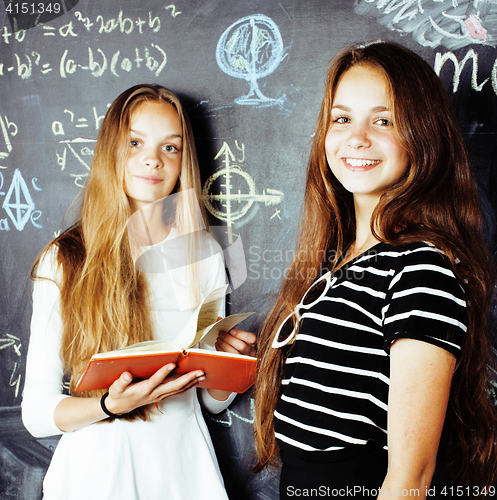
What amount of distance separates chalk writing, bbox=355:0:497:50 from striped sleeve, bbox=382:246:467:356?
3.22 ft

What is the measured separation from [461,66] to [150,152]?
1.12 metres

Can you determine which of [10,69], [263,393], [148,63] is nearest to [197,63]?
[148,63]

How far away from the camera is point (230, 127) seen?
1.71 meters

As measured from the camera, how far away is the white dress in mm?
1352

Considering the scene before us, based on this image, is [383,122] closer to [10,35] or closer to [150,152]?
[150,152]

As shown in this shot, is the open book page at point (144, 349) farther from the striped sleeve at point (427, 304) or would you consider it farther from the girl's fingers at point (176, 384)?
the striped sleeve at point (427, 304)

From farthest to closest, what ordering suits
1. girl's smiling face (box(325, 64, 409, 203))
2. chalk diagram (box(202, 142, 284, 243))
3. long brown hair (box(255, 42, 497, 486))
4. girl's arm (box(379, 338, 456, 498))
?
1. chalk diagram (box(202, 142, 284, 243))
2. girl's smiling face (box(325, 64, 409, 203))
3. long brown hair (box(255, 42, 497, 486))
4. girl's arm (box(379, 338, 456, 498))

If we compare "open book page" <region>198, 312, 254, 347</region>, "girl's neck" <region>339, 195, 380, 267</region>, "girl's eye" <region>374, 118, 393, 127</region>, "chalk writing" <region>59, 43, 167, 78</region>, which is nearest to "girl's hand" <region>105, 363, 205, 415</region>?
"open book page" <region>198, 312, 254, 347</region>

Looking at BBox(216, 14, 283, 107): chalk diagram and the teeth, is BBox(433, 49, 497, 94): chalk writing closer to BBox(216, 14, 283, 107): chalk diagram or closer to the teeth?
BBox(216, 14, 283, 107): chalk diagram

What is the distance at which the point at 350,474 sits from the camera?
1.03m

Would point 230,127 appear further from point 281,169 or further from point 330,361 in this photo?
point 330,361

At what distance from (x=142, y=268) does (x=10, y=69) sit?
1.04 meters

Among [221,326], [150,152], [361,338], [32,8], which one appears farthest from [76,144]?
[361,338]

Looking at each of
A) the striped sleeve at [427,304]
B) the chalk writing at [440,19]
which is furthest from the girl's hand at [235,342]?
the chalk writing at [440,19]
